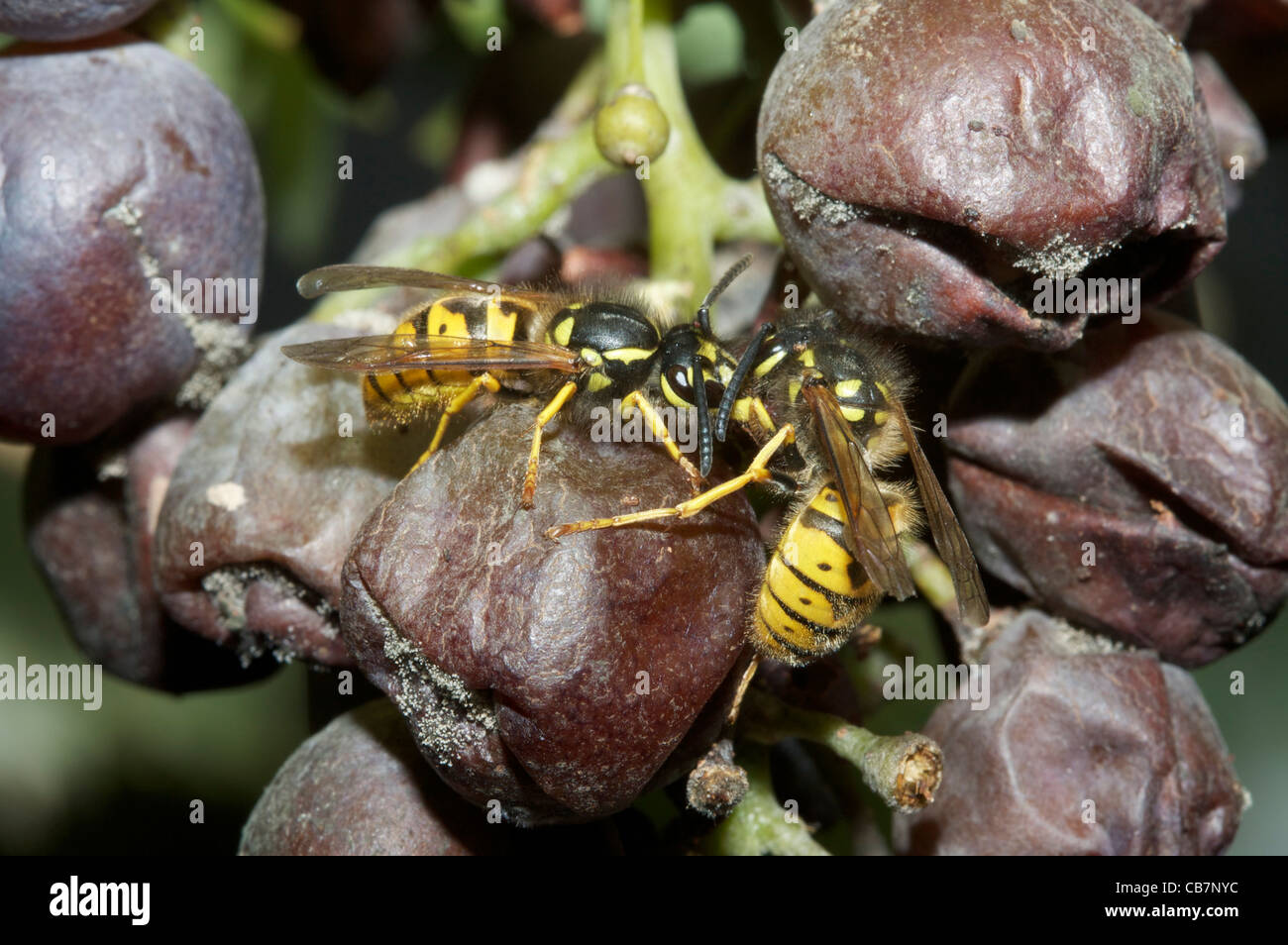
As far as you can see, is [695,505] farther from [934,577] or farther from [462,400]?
[934,577]

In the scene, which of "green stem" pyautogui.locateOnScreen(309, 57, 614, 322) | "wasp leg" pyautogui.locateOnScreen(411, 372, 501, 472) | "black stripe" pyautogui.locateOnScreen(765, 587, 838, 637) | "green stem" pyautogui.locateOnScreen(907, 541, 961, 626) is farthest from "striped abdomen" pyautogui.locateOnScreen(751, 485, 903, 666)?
"green stem" pyautogui.locateOnScreen(309, 57, 614, 322)

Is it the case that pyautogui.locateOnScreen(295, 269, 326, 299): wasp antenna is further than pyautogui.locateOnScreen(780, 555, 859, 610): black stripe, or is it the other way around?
pyautogui.locateOnScreen(295, 269, 326, 299): wasp antenna

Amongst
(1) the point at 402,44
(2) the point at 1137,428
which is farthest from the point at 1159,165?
(1) the point at 402,44

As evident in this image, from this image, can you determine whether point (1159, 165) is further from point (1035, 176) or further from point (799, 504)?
point (799, 504)

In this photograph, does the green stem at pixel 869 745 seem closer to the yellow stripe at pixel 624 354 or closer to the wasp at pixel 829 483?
the wasp at pixel 829 483

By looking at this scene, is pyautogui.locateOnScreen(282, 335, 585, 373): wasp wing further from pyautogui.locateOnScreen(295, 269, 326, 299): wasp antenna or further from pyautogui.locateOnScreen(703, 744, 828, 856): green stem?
pyautogui.locateOnScreen(703, 744, 828, 856): green stem

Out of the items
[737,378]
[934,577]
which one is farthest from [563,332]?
[934,577]
